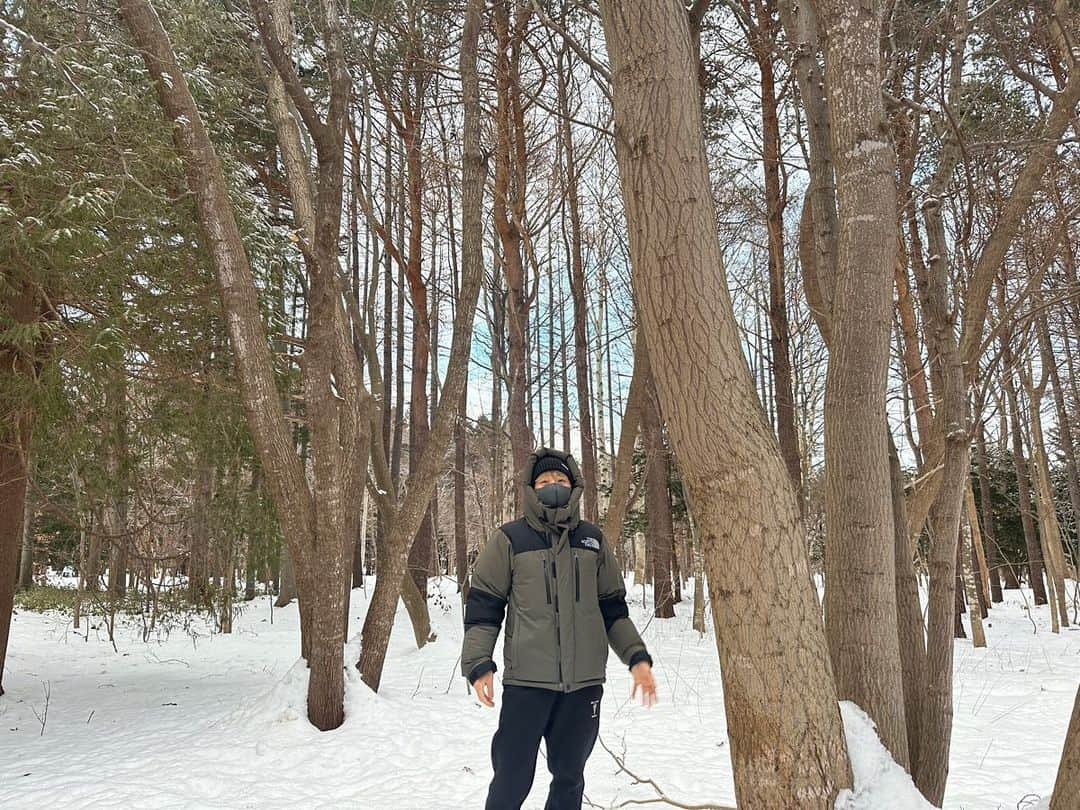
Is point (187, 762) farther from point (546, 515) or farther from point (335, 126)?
point (335, 126)

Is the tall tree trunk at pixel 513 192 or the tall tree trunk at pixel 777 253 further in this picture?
the tall tree trunk at pixel 777 253

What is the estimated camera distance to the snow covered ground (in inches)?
150

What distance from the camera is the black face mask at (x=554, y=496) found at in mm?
2871

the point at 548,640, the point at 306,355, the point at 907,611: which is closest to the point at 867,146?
the point at 907,611

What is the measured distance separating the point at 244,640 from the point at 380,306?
24.5ft

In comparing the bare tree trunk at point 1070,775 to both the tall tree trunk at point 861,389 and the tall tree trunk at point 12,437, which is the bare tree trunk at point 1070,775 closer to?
the tall tree trunk at point 861,389

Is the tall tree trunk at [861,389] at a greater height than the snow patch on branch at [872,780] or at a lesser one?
greater


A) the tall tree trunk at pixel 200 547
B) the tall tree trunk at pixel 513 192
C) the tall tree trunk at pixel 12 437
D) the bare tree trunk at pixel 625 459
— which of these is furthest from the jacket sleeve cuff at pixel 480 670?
the bare tree trunk at pixel 625 459

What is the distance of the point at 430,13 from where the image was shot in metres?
8.09

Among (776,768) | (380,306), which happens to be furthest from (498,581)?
(380,306)

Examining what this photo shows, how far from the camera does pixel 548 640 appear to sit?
2.71 metres

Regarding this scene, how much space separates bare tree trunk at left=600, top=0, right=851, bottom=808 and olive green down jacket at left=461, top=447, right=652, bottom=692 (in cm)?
89

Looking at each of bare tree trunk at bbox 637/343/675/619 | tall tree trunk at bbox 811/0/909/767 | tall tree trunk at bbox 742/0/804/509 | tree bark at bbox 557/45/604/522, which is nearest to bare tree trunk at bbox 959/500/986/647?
tall tree trunk at bbox 742/0/804/509

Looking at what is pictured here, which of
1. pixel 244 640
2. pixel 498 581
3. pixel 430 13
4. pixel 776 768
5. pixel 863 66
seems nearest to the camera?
pixel 776 768
